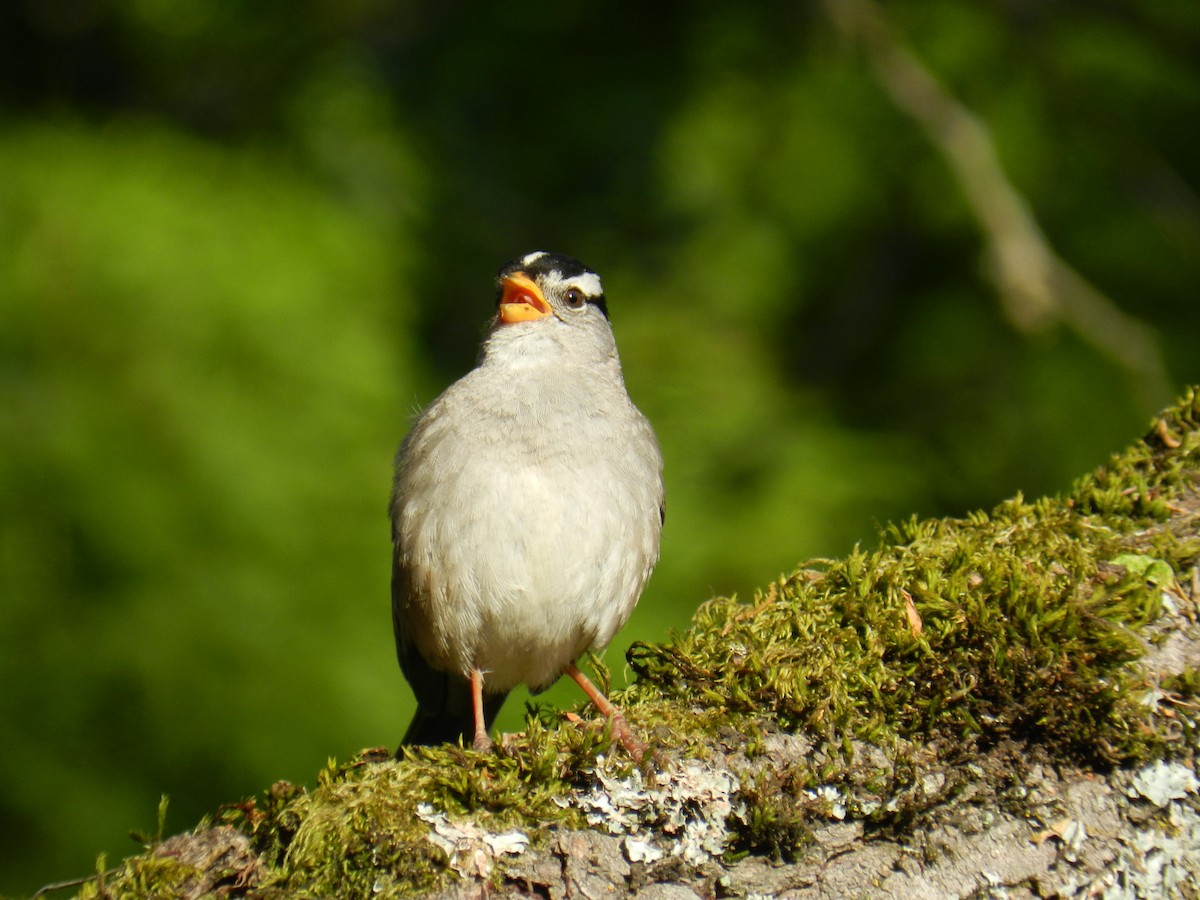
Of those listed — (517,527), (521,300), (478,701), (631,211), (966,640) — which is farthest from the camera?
(631,211)

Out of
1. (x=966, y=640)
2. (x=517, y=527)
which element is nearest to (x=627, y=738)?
(x=966, y=640)

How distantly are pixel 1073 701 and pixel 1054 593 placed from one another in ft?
0.98

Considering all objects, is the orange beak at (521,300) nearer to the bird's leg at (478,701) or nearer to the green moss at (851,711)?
the bird's leg at (478,701)

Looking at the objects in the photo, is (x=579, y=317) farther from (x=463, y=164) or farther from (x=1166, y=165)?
(x=1166, y=165)

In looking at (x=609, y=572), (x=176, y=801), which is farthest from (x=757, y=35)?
(x=176, y=801)

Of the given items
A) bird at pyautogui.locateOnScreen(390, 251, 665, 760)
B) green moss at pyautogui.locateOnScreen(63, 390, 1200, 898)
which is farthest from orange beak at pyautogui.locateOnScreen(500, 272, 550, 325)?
green moss at pyautogui.locateOnScreen(63, 390, 1200, 898)

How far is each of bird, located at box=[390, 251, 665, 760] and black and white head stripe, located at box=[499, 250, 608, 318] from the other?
435 millimetres

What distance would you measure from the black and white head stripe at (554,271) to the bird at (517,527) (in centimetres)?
44

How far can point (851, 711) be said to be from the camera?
8.16ft

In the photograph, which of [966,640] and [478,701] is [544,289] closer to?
[478,701]

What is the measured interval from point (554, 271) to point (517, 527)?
134 cm

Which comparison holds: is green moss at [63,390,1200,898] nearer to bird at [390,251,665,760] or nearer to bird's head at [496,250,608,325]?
bird at [390,251,665,760]

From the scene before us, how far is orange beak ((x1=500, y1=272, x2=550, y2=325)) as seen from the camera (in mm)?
4438

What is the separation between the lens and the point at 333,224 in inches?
242
